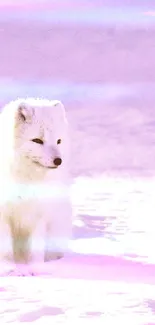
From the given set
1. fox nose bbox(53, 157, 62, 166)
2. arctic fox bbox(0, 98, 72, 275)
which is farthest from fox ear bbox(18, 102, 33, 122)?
fox nose bbox(53, 157, 62, 166)

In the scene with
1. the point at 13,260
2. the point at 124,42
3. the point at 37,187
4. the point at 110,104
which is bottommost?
the point at 13,260

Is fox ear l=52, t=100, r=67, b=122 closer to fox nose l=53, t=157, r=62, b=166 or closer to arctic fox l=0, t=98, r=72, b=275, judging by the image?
arctic fox l=0, t=98, r=72, b=275

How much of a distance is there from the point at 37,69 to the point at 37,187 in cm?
37

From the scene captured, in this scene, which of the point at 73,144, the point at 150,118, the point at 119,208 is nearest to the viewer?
the point at 73,144

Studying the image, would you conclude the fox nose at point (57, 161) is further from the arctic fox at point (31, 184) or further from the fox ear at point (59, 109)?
the fox ear at point (59, 109)

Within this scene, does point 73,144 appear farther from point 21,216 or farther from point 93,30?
point 93,30

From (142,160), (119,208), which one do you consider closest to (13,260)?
(119,208)

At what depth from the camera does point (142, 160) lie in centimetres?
174

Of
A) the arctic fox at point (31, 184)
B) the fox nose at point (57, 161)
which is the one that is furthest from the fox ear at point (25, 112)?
the fox nose at point (57, 161)

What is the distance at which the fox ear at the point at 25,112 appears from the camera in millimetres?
1406

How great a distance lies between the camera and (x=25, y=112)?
1411mm

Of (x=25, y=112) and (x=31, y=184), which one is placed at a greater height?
(x=25, y=112)

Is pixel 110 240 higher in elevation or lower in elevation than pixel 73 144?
lower

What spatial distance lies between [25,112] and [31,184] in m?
0.15
